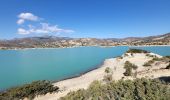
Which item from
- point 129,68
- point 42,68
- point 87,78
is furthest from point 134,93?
point 42,68

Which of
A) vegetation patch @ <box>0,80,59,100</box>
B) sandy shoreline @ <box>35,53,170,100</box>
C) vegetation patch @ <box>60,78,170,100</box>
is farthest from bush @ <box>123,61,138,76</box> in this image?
vegetation patch @ <box>60,78,170,100</box>

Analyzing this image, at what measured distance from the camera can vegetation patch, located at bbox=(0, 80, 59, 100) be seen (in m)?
22.6

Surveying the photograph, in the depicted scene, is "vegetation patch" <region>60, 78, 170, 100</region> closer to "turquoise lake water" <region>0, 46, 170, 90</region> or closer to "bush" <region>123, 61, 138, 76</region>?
"bush" <region>123, 61, 138, 76</region>

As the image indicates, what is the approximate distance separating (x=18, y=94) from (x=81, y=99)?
12.7 meters

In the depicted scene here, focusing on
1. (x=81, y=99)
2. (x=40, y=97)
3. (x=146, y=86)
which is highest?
(x=146, y=86)

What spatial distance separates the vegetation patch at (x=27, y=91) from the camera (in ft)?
74.1

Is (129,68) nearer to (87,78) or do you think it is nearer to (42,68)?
(87,78)

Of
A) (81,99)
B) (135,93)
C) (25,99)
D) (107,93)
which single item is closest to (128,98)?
(135,93)

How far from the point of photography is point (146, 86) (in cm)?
1222

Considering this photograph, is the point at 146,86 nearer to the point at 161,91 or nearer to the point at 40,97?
the point at 161,91

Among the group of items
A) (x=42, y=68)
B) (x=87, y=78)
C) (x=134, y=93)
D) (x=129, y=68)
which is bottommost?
(x=42, y=68)

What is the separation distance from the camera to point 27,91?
24.0 m

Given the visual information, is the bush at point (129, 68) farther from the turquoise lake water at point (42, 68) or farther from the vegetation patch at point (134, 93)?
the vegetation patch at point (134, 93)

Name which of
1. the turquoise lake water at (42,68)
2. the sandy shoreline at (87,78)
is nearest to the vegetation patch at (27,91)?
the sandy shoreline at (87,78)
